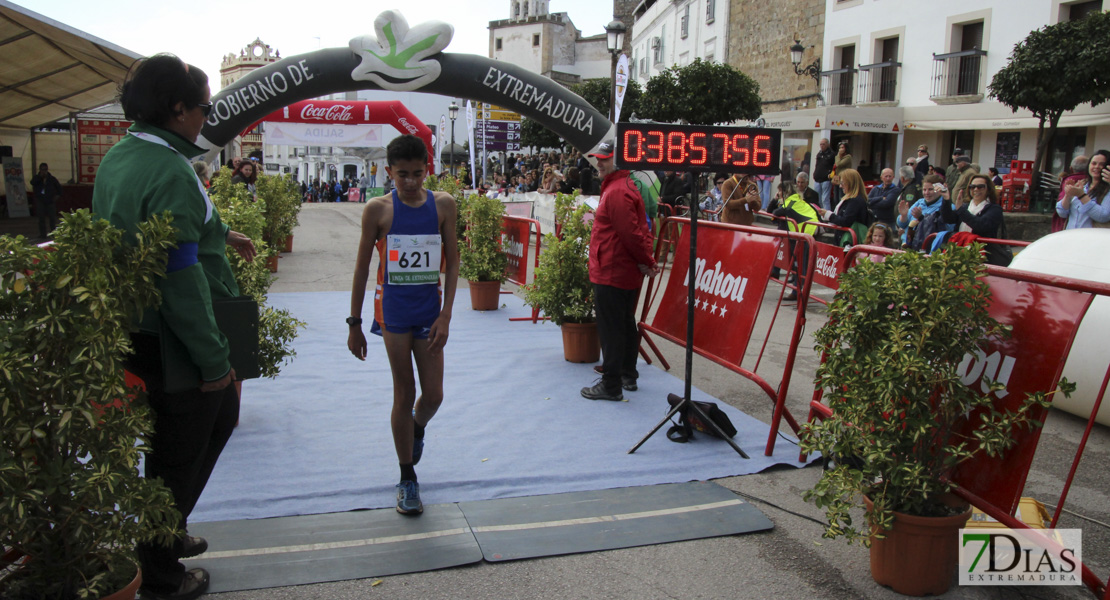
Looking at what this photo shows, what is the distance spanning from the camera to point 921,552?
3213 millimetres

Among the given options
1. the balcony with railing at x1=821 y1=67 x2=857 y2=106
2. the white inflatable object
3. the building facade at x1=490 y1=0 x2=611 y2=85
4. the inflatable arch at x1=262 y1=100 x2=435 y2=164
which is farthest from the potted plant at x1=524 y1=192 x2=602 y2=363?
the building facade at x1=490 y1=0 x2=611 y2=85

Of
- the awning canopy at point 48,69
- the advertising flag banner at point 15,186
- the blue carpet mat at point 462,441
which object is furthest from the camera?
the advertising flag banner at point 15,186

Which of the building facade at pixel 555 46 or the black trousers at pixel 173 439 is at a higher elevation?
the building facade at pixel 555 46

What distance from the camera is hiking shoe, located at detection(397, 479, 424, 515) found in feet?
12.8

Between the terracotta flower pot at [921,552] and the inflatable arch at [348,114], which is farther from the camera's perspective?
the inflatable arch at [348,114]

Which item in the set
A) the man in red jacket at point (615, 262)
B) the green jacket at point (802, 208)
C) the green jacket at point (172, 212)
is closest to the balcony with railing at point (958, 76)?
the green jacket at point (802, 208)

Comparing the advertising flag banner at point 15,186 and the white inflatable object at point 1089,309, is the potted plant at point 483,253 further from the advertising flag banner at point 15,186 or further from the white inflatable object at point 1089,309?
the advertising flag banner at point 15,186

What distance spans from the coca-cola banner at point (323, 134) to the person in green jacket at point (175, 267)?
60.8 feet

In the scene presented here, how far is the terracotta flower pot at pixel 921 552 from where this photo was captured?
3182 mm

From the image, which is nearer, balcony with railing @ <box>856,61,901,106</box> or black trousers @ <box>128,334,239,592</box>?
black trousers @ <box>128,334,239,592</box>

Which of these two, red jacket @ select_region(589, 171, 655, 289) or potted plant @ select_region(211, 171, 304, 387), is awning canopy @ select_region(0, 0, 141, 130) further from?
red jacket @ select_region(589, 171, 655, 289)

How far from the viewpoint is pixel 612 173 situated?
6.07m

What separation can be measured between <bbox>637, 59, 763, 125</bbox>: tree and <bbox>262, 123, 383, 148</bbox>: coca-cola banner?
845 cm

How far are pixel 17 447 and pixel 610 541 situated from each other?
7.79 feet
